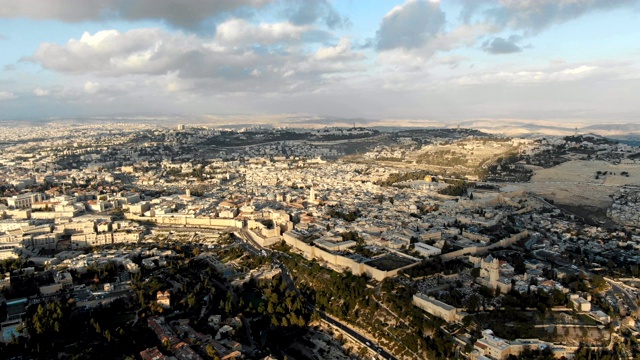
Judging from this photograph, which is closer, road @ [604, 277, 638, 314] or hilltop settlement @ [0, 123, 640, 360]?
hilltop settlement @ [0, 123, 640, 360]

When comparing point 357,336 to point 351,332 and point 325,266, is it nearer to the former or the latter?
point 351,332

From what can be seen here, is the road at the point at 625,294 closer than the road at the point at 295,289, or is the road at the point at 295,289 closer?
the road at the point at 295,289

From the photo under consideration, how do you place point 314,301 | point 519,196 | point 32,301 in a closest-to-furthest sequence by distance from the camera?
point 32,301
point 314,301
point 519,196

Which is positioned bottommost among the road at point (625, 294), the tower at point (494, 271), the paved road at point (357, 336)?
the paved road at point (357, 336)

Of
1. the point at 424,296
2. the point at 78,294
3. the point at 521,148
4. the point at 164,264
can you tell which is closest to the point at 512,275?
the point at 424,296

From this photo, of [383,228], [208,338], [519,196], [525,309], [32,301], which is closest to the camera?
[208,338]

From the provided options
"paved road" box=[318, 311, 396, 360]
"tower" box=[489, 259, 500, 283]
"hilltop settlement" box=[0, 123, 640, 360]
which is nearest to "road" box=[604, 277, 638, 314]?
"hilltop settlement" box=[0, 123, 640, 360]

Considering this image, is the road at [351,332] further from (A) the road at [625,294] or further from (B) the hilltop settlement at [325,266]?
(A) the road at [625,294]

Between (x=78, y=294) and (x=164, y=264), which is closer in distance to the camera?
(x=78, y=294)

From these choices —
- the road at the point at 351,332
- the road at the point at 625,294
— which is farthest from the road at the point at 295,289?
the road at the point at 625,294

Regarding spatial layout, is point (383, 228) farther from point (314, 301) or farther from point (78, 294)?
point (78, 294)

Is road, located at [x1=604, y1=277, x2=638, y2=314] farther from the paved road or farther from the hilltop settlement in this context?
the paved road
